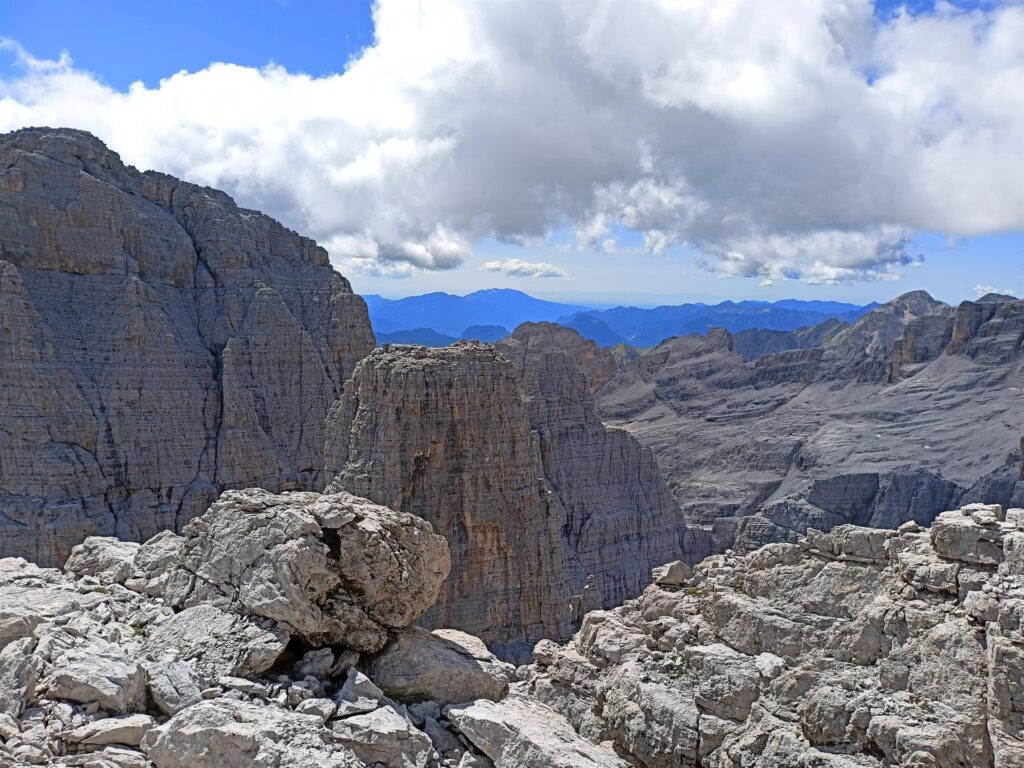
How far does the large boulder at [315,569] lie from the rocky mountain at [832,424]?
62.4m

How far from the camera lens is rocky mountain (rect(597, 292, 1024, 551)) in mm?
77812

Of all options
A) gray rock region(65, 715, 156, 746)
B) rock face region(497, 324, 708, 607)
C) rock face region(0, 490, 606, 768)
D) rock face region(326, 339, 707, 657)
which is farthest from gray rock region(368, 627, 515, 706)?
rock face region(497, 324, 708, 607)

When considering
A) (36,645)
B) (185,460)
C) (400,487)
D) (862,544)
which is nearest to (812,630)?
(862,544)

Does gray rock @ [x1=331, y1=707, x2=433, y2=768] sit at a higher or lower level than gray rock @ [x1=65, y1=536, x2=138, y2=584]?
lower

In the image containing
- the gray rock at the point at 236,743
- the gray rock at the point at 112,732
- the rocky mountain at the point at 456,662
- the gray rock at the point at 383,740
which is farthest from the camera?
the gray rock at the point at 383,740

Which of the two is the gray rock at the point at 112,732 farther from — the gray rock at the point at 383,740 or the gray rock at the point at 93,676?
the gray rock at the point at 383,740

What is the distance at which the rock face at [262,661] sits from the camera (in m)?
9.02

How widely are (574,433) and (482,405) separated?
119ft

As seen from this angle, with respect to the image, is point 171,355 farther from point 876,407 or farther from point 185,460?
point 876,407

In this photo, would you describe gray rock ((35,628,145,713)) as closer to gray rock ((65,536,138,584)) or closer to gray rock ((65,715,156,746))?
A: gray rock ((65,715,156,746))

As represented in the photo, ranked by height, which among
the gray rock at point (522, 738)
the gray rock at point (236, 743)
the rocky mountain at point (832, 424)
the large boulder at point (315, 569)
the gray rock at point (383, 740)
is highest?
the large boulder at point (315, 569)

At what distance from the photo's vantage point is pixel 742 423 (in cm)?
12175

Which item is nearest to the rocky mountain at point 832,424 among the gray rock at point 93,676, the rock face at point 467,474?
the rock face at point 467,474

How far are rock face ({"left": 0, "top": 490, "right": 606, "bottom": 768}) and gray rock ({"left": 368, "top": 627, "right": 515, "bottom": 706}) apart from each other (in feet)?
0.07
